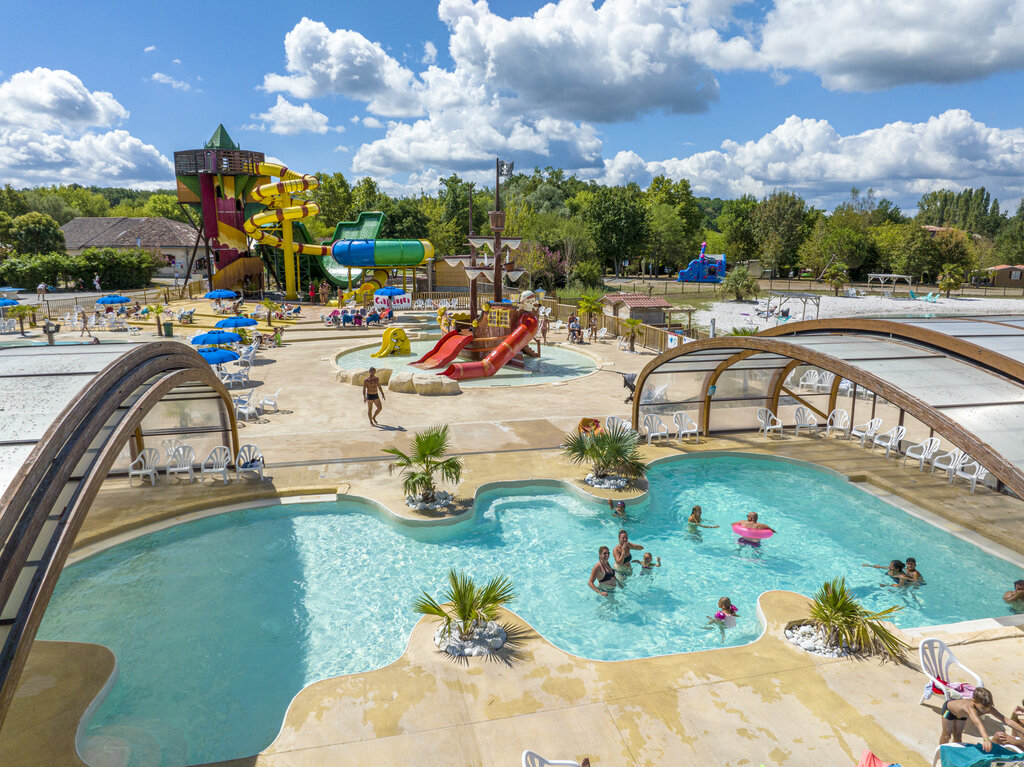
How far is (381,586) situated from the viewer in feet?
31.0

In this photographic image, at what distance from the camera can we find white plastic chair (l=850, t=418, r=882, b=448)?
14930mm

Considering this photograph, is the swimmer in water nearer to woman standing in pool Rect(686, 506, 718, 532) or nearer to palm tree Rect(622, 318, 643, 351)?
woman standing in pool Rect(686, 506, 718, 532)

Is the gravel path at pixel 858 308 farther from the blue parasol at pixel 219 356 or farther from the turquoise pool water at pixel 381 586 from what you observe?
the turquoise pool water at pixel 381 586

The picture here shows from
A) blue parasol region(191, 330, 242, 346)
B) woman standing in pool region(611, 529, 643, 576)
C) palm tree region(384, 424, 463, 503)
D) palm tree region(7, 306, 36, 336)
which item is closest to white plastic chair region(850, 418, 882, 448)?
woman standing in pool region(611, 529, 643, 576)

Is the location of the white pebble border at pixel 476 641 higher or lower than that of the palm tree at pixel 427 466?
lower

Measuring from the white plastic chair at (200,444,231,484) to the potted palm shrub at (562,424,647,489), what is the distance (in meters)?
7.17

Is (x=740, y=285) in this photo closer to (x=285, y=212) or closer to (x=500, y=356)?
(x=500, y=356)

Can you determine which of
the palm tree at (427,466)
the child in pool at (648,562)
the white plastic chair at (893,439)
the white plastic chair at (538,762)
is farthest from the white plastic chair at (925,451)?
the white plastic chair at (538,762)

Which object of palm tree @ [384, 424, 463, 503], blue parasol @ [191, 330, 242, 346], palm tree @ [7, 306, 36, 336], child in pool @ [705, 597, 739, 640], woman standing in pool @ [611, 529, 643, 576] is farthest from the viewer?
palm tree @ [7, 306, 36, 336]

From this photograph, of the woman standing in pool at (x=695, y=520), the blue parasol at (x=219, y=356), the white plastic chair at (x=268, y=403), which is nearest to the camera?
the woman standing in pool at (x=695, y=520)

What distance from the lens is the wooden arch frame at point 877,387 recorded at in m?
7.44

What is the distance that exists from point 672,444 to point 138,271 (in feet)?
178

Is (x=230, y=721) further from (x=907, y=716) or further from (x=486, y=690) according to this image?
(x=907, y=716)

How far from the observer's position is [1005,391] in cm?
920
